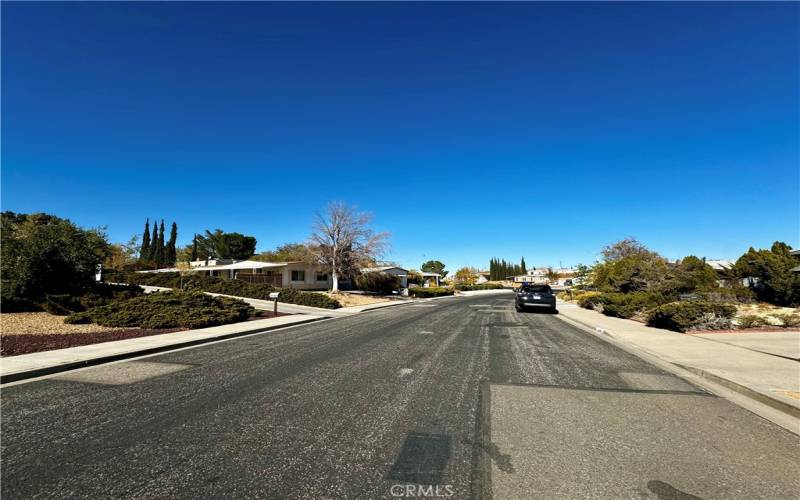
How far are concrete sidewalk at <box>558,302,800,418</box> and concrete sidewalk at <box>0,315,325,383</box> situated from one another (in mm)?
12037

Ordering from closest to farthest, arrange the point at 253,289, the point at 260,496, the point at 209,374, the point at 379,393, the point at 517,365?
the point at 260,496 → the point at 379,393 → the point at 209,374 → the point at 517,365 → the point at 253,289

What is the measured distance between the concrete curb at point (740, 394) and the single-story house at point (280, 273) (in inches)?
1379

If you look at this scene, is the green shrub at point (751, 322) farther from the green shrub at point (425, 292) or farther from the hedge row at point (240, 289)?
the green shrub at point (425, 292)

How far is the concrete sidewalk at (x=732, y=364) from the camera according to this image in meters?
5.53

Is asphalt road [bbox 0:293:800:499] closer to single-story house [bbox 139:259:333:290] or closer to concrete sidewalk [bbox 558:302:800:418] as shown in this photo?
concrete sidewalk [bbox 558:302:800:418]

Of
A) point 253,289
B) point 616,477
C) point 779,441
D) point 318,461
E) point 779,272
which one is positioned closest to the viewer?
point 616,477

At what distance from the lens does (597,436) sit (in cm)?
416

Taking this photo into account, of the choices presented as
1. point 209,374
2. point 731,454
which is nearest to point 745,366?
point 731,454

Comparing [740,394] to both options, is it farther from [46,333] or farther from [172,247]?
[172,247]

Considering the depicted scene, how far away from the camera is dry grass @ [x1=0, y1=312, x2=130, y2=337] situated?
11.1m

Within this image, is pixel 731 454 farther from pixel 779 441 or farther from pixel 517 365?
pixel 517 365

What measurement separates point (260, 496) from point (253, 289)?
28232 mm

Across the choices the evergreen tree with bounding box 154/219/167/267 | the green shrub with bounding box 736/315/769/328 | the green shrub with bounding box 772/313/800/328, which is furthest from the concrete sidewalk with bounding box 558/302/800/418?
the evergreen tree with bounding box 154/219/167/267

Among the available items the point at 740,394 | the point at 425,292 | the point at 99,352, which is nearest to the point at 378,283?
the point at 425,292
